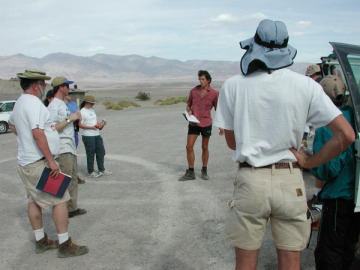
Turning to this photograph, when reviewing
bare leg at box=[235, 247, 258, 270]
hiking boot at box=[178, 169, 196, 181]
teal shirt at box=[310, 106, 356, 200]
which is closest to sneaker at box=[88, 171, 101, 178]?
hiking boot at box=[178, 169, 196, 181]

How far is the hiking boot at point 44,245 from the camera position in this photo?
4676 millimetres

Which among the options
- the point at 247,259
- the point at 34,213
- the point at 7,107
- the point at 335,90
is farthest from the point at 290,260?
the point at 7,107

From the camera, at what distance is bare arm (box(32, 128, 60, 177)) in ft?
13.9

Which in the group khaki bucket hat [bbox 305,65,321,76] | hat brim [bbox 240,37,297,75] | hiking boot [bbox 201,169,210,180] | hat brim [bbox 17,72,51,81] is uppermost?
hat brim [bbox 240,37,297,75]

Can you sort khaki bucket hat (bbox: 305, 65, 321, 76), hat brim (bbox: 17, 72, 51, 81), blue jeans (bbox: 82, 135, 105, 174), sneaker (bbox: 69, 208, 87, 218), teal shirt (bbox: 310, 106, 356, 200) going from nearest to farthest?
1. teal shirt (bbox: 310, 106, 356, 200)
2. hat brim (bbox: 17, 72, 51, 81)
3. sneaker (bbox: 69, 208, 87, 218)
4. khaki bucket hat (bbox: 305, 65, 321, 76)
5. blue jeans (bbox: 82, 135, 105, 174)

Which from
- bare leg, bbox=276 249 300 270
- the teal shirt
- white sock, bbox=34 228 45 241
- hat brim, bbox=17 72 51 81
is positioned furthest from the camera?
white sock, bbox=34 228 45 241

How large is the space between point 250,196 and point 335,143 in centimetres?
61

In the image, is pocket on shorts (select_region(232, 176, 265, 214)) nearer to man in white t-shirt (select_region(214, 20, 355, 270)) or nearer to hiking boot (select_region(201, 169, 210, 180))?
man in white t-shirt (select_region(214, 20, 355, 270))

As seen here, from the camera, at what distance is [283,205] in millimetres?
2479

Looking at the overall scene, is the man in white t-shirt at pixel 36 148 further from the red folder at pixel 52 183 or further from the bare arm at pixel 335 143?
the bare arm at pixel 335 143

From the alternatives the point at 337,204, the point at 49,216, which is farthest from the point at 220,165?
the point at 337,204

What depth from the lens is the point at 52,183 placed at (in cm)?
436

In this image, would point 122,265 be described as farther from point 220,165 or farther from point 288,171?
point 220,165

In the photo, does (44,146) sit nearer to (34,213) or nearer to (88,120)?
(34,213)
